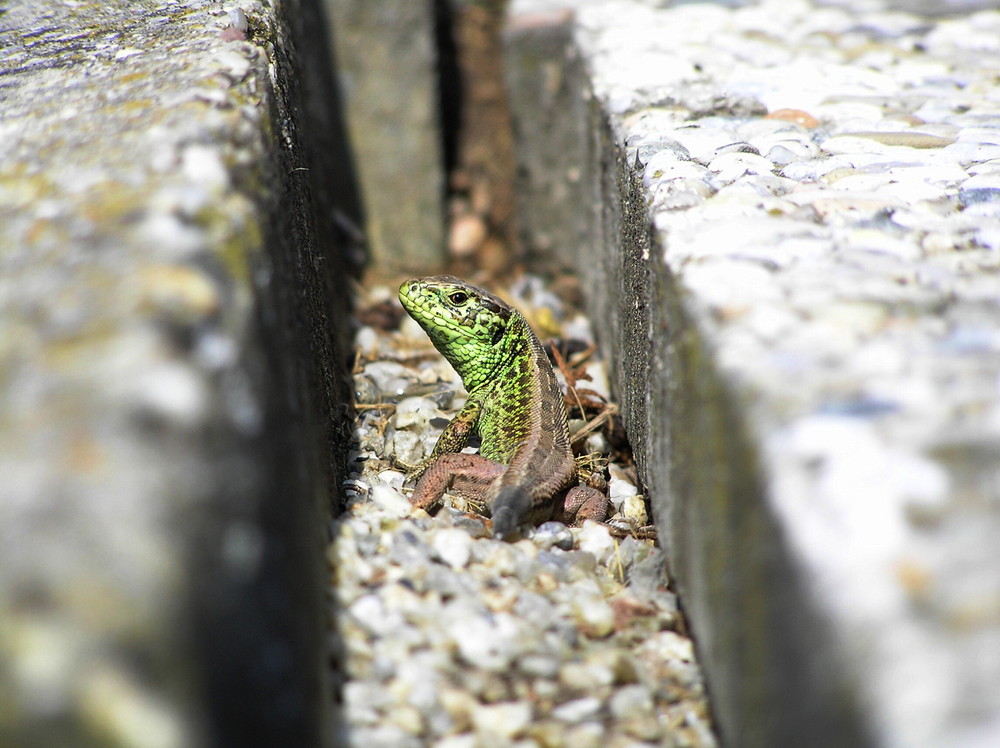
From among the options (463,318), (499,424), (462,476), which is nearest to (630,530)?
(462,476)

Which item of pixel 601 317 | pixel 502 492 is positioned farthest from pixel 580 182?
pixel 502 492

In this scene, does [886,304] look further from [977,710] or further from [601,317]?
[601,317]

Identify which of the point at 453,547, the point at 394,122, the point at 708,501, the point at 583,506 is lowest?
the point at 583,506

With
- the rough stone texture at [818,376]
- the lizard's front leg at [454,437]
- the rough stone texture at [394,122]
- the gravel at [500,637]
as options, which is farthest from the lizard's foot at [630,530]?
the rough stone texture at [394,122]

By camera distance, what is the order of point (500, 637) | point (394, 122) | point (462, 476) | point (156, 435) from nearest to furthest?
1. point (156, 435)
2. point (500, 637)
3. point (462, 476)
4. point (394, 122)

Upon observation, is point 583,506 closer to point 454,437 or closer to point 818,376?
point 454,437
